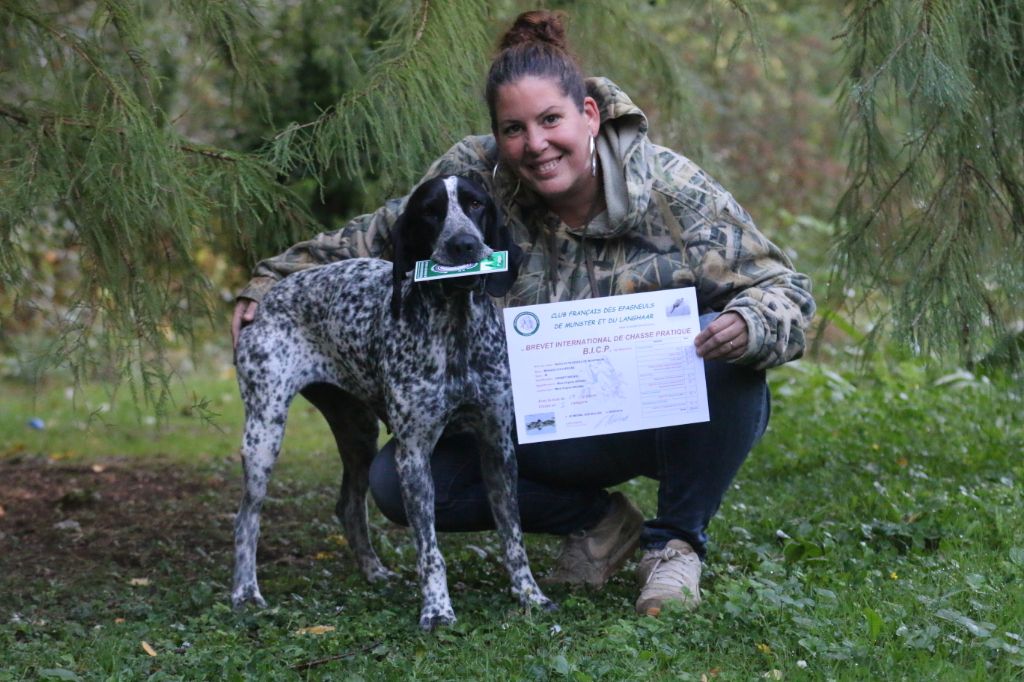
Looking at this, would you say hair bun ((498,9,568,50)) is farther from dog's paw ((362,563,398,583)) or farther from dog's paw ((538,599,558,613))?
dog's paw ((362,563,398,583))

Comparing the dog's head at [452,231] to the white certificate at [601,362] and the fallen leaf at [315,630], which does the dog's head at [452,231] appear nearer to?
the white certificate at [601,362]

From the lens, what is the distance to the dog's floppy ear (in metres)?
3.38

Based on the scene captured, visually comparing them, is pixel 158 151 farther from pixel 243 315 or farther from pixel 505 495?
pixel 505 495

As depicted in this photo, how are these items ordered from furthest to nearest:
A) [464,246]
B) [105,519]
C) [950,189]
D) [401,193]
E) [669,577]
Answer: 1. [105,519]
2. [401,193]
3. [950,189]
4. [669,577]
5. [464,246]

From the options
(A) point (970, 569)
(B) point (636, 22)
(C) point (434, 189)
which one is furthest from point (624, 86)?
(A) point (970, 569)

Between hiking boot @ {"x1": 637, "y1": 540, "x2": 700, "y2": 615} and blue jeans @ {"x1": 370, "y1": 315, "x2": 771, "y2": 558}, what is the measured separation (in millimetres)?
72

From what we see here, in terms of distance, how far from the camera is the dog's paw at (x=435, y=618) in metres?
3.30

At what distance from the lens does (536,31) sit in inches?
142

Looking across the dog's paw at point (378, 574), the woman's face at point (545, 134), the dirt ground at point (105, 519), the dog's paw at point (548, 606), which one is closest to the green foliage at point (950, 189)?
the woman's face at point (545, 134)

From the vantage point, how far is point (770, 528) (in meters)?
4.10

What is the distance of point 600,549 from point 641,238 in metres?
0.93

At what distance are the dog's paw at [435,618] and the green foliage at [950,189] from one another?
1753 mm

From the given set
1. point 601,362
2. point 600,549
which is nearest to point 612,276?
point 601,362
